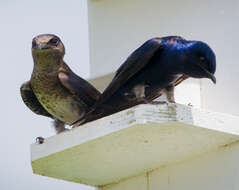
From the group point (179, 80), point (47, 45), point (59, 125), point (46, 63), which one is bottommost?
point (59, 125)

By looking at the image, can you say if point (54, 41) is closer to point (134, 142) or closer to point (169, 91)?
point (169, 91)

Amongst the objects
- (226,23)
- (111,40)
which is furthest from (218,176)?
(111,40)

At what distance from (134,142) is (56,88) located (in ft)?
3.70

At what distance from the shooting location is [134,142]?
3.79m

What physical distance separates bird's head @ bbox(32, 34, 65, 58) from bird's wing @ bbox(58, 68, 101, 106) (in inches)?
8.7

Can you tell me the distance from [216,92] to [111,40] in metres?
0.90

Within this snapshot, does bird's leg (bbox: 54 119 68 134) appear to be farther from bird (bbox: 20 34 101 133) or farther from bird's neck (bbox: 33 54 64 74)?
bird's neck (bbox: 33 54 64 74)

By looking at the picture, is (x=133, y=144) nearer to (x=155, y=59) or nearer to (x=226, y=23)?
(x=155, y=59)

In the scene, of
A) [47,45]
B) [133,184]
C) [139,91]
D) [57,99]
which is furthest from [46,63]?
[133,184]

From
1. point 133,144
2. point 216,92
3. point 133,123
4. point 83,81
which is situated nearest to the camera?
point 133,123

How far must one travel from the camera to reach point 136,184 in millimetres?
4297

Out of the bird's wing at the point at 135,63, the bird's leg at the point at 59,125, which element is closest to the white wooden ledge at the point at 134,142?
the bird's wing at the point at 135,63

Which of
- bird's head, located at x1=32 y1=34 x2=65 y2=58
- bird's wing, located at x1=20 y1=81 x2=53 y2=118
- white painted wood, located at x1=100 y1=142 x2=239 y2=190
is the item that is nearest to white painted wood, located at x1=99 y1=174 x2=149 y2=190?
white painted wood, located at x1=100 y1=142 x2=239 y2=190

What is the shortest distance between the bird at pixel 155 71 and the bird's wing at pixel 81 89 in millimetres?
250
